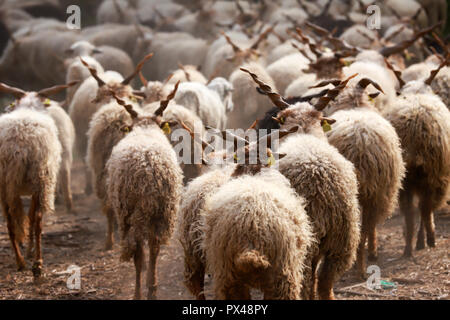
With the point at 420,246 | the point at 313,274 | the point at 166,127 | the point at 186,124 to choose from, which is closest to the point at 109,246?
the point at 186,124

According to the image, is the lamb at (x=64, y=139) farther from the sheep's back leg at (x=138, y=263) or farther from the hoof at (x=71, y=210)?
the sheep's back leg at (x=138, y=263)

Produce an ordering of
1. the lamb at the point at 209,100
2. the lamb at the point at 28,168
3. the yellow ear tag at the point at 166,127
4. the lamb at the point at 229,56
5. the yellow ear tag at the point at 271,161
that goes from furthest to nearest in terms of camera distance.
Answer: the lamb at the point at 229,56, the lamb at the point at 209,100, the yellow ear tag at the point at 166,127, the lamb at the point at 28,168, the yellow ear tag at the point at 271,161

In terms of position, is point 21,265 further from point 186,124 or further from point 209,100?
point 209,100

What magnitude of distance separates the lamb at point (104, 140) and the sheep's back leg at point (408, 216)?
9.78 ft

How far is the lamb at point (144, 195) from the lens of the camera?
5.28 meters

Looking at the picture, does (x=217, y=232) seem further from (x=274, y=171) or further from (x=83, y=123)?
(x=83, y=123)

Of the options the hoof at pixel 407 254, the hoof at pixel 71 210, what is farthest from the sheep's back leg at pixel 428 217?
the hoof at pixel 71 210

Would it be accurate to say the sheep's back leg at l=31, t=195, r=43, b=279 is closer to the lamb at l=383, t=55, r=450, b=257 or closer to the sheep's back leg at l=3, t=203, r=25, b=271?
the sheep's back leg at l=3, t=203, r=25, b=271

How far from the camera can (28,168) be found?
5.91m

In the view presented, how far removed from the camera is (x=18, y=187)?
594cm

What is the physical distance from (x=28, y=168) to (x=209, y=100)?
297 centimetres

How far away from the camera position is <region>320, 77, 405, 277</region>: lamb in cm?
552

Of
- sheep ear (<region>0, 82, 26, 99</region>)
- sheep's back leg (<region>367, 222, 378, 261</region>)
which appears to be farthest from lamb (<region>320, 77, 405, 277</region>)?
sheep ear (<region>0, 82, 26, 99</region>)

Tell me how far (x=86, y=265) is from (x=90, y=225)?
134 cm
